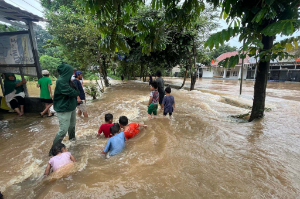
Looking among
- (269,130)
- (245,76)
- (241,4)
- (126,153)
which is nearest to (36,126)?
(126,153)

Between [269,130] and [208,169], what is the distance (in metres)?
2.91

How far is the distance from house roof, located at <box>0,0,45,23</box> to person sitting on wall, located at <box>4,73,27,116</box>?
193 centimetres

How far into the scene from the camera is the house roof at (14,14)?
426 centimetres

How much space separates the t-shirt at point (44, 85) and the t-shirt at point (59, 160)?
3633mm

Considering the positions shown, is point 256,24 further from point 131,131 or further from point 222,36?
point 131,131

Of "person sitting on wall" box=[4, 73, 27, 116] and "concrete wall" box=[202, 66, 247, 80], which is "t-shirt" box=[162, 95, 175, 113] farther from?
"concrete wall" box=[202, 66, 247, 80]

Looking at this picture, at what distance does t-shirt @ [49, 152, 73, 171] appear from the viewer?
2.56 metres

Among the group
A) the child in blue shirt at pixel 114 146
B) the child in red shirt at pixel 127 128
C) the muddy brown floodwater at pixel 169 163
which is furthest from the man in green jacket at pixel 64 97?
the child in red shirt at pixel 127 128

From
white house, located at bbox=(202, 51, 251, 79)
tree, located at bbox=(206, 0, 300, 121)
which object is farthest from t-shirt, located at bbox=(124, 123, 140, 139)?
white house, located at bbox=(202, 51, 251, 79)

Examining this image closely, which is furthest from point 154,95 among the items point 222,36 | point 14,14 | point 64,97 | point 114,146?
point 14,14

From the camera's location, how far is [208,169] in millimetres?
2576

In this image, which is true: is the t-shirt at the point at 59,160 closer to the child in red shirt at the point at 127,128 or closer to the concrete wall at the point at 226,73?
the child in red shirt at the point at 127,128

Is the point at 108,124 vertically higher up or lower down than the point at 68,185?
higher up

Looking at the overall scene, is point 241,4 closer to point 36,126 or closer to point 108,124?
point 108,124
